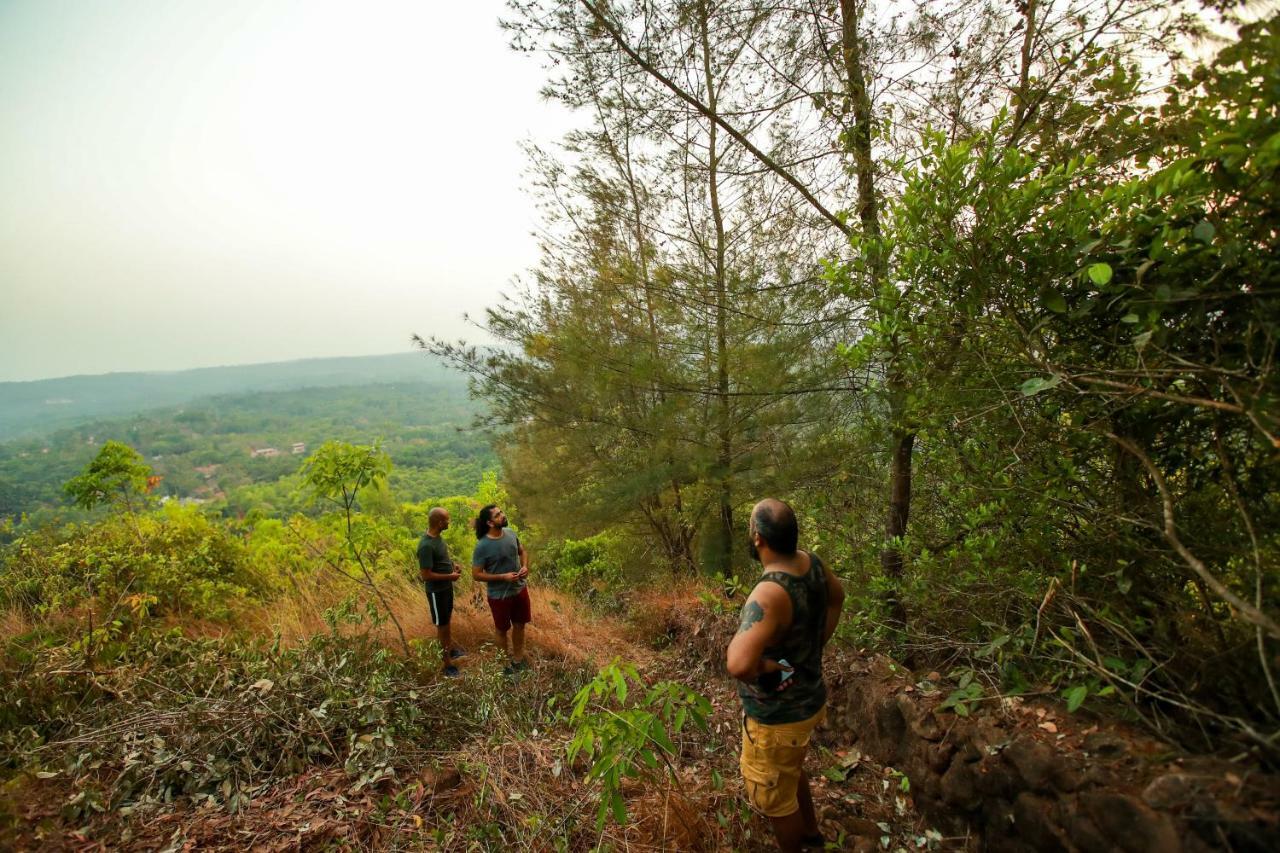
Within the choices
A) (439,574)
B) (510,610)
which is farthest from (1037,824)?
(439,574)

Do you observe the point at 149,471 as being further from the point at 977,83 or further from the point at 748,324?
the point at 977,83

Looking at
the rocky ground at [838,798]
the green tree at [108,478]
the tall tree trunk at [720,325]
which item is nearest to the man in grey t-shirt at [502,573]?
the rocky ground at [838,798]

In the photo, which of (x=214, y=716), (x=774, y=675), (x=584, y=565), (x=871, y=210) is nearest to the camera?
(x=774, y=675)

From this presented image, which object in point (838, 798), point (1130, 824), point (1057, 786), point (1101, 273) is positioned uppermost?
point (1101, 273)

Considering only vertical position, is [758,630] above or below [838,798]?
above

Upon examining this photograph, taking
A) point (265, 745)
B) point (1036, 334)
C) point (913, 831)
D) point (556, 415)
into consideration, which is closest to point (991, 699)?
point (913, 831)

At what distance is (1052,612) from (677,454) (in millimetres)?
5001

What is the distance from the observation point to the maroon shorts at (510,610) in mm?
4523

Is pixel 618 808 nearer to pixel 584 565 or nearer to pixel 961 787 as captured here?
pixel 961 787

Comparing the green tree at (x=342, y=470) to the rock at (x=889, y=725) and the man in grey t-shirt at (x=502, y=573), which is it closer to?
the man in grey t-shirt at (x=502, y=573)

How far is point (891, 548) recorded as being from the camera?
336 centimetres

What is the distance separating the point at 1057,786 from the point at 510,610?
3.84 meters

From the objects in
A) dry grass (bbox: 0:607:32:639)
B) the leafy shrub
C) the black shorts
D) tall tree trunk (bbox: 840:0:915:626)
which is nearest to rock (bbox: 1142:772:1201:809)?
tall tree trunk (bbox: 840:0:915:626)

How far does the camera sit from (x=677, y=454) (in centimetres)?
706
